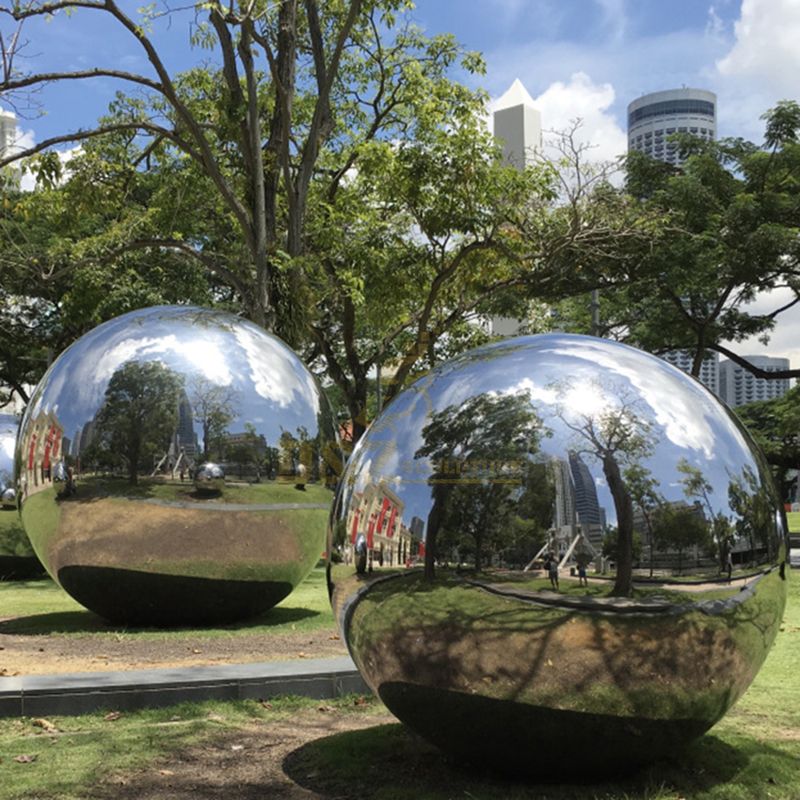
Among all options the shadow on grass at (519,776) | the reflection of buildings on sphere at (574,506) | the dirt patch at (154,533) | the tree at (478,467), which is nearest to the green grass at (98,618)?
the dirt patch at (154,533)

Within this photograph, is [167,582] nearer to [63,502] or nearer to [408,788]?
[63,502]

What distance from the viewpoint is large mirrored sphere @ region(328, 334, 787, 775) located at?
4.50 metres

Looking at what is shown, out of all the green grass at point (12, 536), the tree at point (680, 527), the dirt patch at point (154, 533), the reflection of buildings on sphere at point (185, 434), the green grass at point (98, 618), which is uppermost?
the reflection of buildings on sphere at point (185, 434)

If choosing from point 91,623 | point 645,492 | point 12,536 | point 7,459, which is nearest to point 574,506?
point 645,492

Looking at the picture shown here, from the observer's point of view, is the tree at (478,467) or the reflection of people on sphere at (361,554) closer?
the tree at (478,467)

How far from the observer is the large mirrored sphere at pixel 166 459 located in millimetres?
9000

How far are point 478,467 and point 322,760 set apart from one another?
6.45 feet

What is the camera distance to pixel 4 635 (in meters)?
9.85

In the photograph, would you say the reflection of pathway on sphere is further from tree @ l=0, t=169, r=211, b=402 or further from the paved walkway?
tree @ l=0, t=169, r=211, b=402

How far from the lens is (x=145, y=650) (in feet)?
28.8

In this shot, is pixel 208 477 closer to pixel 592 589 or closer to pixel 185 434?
pixel 185 434

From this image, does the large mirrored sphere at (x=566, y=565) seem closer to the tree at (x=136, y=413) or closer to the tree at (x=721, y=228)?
the tree at (x=136, y=413)

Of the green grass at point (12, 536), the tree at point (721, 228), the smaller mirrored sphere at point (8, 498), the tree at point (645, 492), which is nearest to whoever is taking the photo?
the tree at point (645, 492)

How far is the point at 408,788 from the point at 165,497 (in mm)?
4758
